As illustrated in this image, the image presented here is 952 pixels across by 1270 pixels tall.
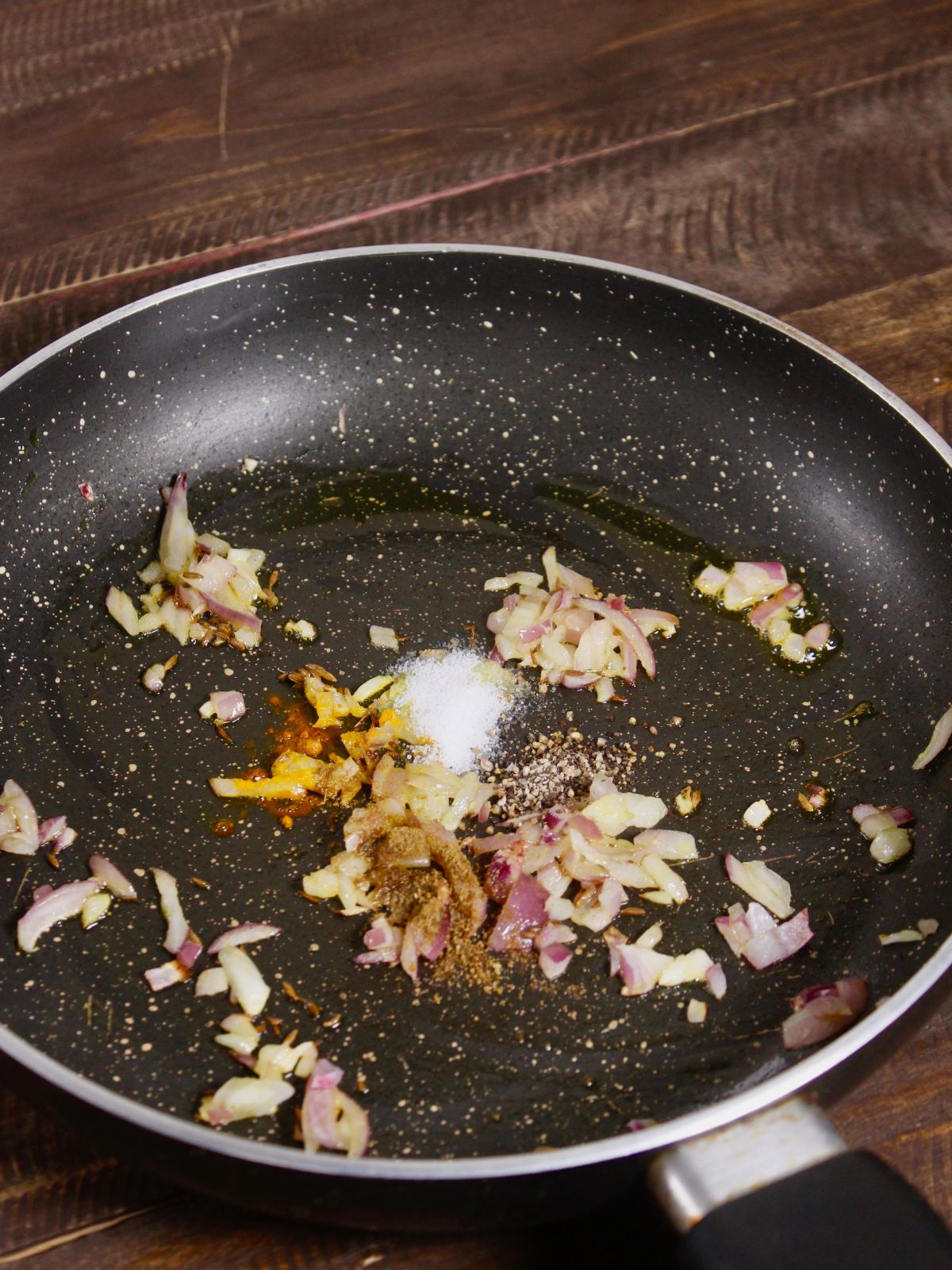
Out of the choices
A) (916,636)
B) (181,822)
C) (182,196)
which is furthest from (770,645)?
(182,196)

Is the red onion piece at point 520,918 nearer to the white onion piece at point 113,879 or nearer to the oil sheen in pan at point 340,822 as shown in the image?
the oil sheen in pan at point 340,822

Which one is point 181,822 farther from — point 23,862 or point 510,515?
point 510,515

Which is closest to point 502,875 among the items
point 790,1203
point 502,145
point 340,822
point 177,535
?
point 340,822

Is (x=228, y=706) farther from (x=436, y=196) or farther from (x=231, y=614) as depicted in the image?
(x=436, y=196)

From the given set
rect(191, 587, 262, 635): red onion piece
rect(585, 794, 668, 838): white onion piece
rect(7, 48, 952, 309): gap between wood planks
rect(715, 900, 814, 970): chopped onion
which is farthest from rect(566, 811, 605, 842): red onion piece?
rect(7, 48, 952, 309): gap between wood planks

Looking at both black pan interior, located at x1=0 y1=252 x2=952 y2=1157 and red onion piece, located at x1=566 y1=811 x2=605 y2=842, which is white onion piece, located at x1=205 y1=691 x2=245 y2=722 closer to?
black pan interior, located at x1=0 y1=252 x2=952 y2=1157

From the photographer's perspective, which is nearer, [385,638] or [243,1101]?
[243,1101]
